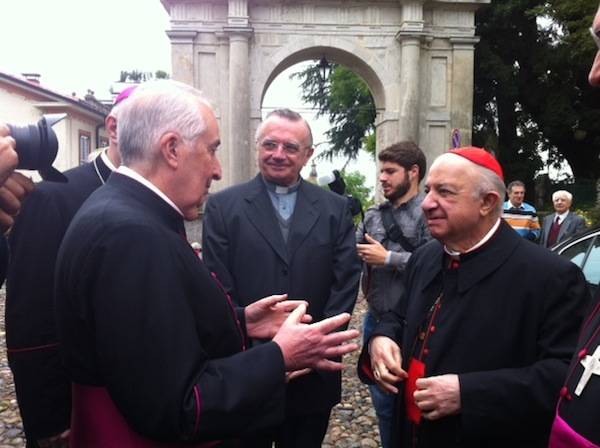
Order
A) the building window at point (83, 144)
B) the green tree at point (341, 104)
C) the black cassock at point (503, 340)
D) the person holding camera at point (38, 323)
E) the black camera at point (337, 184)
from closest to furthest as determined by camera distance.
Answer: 1. the black cassock at point (503, 340)
2. the person holding camera at point (38, 323)
3. the black camera at point (337, 184)
4. the building window at point (83, 144)
5. the green tree at point (341, 104)

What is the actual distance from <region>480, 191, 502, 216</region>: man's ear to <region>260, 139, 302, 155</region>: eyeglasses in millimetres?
1222

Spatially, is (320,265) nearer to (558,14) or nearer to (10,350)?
(10,350)

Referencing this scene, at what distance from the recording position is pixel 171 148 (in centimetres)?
172

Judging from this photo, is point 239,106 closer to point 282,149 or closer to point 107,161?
point 282,149

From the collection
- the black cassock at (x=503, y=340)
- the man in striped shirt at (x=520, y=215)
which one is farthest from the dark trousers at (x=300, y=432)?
the man in striped shirt at (x=520, y=215)

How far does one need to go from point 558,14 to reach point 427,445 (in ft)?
62.8

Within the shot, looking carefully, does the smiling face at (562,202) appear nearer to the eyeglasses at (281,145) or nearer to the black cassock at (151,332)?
the eyeglasses at (281,145)

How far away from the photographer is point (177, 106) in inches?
67.8

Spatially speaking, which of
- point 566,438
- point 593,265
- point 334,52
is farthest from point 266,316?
point 334,52

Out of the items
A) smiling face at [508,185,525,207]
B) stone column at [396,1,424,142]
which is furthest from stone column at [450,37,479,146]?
smiling face at [508,185,525,207]

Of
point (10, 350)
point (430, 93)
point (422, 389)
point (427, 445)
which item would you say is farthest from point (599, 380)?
point (430, 93)

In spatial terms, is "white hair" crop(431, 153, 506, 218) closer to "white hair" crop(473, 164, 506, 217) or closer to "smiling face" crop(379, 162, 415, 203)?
"white hair" crop(473, 164, 506, 217)

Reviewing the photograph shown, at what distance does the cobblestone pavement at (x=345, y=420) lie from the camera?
438 cm

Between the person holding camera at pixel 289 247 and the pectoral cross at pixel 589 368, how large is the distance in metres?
1.60
